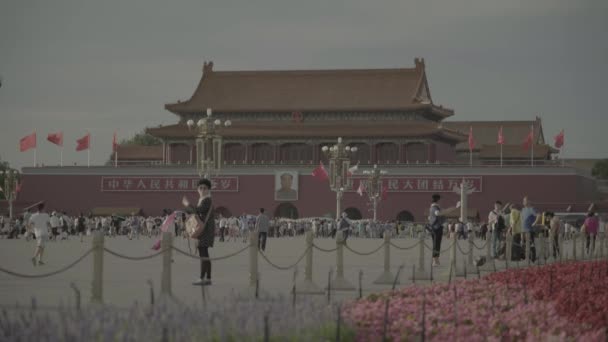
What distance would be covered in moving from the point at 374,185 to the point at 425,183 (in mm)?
5025

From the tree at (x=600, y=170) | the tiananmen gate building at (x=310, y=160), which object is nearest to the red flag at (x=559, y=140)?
the tiananmen gate building at (x=310, y=160)

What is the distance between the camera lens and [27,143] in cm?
5881

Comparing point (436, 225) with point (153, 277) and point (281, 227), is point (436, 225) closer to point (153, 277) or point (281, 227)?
point (153, 277)

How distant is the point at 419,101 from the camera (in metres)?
62.8

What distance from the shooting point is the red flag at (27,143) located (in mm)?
58625

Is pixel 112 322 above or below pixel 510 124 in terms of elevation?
below

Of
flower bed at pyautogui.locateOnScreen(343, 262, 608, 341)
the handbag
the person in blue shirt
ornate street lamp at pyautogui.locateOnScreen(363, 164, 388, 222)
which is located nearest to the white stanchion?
the handbag

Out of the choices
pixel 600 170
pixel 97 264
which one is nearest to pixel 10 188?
pixel 97 264

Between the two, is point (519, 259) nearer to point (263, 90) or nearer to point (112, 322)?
point (112, 322)

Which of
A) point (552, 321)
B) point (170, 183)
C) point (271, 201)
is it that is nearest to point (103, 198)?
point (170, 183)

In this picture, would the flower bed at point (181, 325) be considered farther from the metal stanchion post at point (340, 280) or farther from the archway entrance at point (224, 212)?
the archway entrance at point (224, 212)

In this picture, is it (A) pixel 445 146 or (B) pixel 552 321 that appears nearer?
(B) pixel 552 321

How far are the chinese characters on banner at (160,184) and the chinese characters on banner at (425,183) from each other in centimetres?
702

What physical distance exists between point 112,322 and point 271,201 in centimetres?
5508
